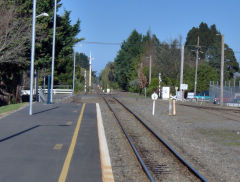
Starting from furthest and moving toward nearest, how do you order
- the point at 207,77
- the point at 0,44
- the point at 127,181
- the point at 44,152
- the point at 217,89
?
1. the point at 207,77
2. the point at 217,89
3. the point at 0,44
4. the point at 44,152
5. the point at 127,181

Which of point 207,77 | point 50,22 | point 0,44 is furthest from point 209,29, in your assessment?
point 0,44

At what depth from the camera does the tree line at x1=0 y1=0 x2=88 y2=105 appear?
31.6 metres

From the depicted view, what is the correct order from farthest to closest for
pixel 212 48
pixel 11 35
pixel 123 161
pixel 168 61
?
pixel 212 48 → pixel 168 61 → pixel 11 35 → pixel 123 161

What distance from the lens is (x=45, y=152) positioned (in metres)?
10.6

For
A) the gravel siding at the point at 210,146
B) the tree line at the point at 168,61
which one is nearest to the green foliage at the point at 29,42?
the gravel siding at the point at 210,146

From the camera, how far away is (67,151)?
10.8 m

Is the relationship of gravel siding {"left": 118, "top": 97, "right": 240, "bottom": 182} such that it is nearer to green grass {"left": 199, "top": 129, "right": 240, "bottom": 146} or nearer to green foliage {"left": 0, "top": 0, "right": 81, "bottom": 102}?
green grass {"left": 199, "top": 129, "right": 240, "bottom": 146}

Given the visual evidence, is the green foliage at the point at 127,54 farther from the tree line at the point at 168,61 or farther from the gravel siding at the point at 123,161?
the gravel siding at the point at 123,161

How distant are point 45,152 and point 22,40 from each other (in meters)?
23.1

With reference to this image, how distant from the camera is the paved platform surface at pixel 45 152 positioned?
8.16 m

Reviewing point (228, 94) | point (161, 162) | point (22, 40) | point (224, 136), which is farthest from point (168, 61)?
point (161, 162)

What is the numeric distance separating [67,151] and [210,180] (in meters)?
4.15

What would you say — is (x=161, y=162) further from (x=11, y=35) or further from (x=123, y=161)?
(x=11, y=35)

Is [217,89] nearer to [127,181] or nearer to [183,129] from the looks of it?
[183,129]
